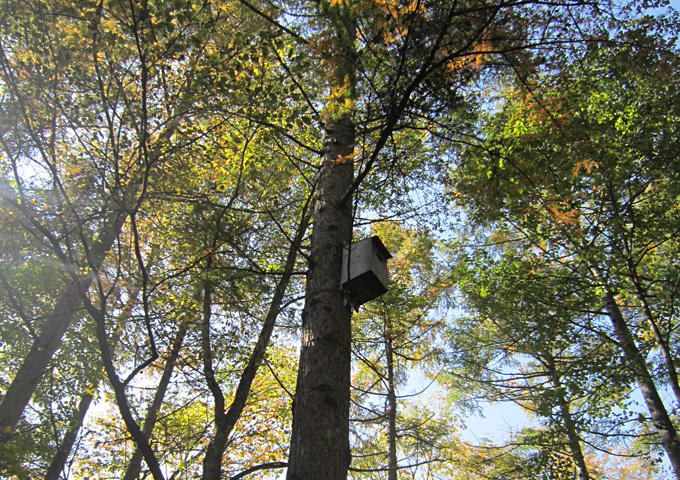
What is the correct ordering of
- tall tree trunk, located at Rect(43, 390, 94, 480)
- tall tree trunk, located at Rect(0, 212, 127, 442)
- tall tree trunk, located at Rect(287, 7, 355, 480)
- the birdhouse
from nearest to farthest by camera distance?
tall tree trunk, located at Rect(287, 7, 355, 480)
the birdhouse
tall tree trunk, located at Rect(43, 390, 94, 480)
tall tree trunk, located at Rect(0, 212, 127, 442)

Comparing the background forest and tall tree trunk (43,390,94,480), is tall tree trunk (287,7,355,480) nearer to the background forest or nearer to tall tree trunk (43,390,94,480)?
the background forest

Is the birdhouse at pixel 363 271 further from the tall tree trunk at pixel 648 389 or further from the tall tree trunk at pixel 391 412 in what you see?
the tall tree trunk at pixel 391 412

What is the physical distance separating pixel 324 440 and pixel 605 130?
20.6 feet

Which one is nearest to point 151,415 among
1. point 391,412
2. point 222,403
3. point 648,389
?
point 222,403

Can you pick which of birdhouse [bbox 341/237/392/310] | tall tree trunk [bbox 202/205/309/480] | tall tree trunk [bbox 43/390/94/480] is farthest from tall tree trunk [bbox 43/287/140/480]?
birdhouse [bbox 341/237/392/310]

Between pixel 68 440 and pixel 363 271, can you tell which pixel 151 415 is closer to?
pixel 68 440

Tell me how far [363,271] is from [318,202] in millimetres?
892

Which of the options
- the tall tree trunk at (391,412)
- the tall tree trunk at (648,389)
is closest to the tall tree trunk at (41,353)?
the tall tree trunk at (391,412)

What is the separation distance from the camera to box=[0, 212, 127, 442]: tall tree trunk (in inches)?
230

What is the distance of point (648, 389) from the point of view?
5.72 m

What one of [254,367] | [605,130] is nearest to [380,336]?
[254,367]

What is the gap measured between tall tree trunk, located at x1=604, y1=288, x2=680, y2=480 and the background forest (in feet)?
0.12

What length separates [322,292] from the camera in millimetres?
2627

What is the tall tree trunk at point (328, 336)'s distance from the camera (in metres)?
2.02
